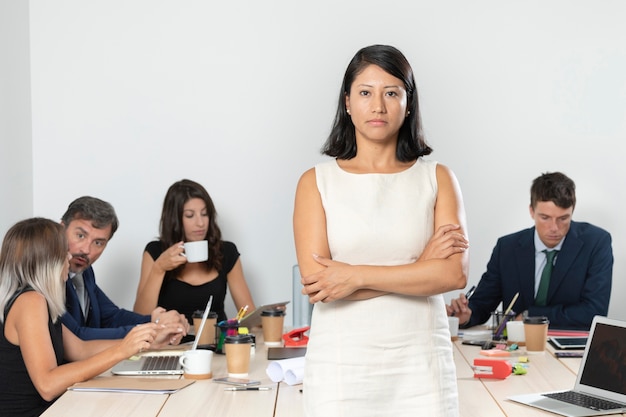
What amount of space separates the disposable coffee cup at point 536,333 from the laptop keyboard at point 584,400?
0.60 m

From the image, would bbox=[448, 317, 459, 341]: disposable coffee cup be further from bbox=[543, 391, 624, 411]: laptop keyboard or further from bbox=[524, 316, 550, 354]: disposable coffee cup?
bbox=[543, 391, 624, 411]: laptop keyboard

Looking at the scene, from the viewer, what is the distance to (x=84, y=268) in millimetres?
3189

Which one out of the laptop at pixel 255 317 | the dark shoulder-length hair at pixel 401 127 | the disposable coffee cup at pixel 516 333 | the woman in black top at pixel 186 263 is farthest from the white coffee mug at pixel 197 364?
the woman in black top at pixel 186 263

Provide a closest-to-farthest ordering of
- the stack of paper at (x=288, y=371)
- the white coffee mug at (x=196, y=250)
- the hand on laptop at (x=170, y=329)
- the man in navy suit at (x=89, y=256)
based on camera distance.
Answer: the stack of paper at (x=288, y=371)
the hand on laptop at (x=170, y=329)
the man in navy suit at (x=89, y=256)
the white coffee mug at (x=196, y=250)

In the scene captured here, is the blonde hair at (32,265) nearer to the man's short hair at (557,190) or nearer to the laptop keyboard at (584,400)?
the laptop keyboard at (584,400)

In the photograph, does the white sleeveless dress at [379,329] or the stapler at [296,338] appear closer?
the white sleeveless dress at [379,329]

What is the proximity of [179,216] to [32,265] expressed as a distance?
60.8 inches

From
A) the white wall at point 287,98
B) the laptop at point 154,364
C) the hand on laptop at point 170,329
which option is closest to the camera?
the laptop at point 154,364

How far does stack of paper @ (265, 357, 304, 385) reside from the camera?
2326 mm

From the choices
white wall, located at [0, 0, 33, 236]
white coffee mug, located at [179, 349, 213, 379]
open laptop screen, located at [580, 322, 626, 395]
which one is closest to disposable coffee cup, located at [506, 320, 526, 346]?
open laptop screen, located at [580, 322, 626, 395]

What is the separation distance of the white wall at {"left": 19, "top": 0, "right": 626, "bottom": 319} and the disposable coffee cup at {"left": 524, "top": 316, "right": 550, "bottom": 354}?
1.63 meters

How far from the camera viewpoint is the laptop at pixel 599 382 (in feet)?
6.93

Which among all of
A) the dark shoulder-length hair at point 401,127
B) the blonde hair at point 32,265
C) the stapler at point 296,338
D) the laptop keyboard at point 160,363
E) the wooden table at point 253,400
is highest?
the dark shoulder-length hair at point 401,127

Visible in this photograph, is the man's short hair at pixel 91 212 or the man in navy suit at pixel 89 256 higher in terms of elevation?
the man's short hair at pixel 91 212
